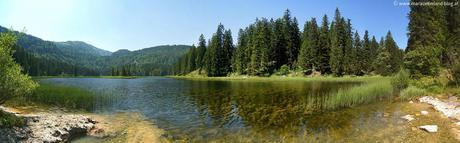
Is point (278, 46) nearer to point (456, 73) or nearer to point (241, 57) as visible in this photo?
point (241, 57)

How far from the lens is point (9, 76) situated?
1366 cm

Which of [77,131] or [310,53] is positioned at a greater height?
[310,53]

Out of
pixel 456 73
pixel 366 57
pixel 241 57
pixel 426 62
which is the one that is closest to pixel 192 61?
pixel 241 57

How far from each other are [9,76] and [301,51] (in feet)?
247

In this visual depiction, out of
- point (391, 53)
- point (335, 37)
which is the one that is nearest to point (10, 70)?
point (335, 37)

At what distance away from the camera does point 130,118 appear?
2030 centimetres

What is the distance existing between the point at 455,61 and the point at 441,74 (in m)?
7.62

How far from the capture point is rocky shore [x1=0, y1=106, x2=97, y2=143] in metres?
12.0

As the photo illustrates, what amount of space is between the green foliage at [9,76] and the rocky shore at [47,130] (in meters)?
1.40

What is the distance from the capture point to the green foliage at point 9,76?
13.4 meters

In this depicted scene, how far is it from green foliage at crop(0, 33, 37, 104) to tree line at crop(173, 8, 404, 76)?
239 feet

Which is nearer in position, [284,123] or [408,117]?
[408,117]

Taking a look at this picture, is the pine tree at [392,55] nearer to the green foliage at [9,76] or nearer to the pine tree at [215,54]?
the pine tree at [215,54]

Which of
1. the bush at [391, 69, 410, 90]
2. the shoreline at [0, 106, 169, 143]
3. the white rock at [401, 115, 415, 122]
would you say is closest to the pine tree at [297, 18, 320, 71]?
the bush at [391, 69, 410, 90]
